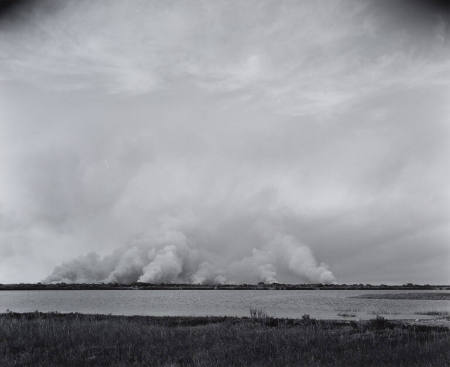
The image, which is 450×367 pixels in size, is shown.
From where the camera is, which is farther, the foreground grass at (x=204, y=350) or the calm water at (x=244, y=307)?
the calm water at (x=244, y=307)

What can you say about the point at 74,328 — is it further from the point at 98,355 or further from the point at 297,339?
the point at 297,339

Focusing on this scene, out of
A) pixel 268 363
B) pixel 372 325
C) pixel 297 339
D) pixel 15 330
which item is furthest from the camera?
pixel 372 325

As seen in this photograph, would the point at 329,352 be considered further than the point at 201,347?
No

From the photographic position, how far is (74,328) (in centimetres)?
2648

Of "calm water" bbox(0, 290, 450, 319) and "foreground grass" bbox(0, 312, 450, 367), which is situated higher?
"foreground grass" bbox(0, 312, 450, 367)

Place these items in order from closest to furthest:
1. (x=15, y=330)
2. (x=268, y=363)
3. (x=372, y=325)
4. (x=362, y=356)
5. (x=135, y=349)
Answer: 1. (x=268, y=363)
2. (x=362, y=356)
3. (x=135, y=349)
4. (x=15, y=330)
5. (x=372, y=325)

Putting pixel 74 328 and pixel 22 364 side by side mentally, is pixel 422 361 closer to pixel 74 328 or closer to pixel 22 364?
pixel 22 364

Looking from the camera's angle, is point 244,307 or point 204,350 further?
point 244,307

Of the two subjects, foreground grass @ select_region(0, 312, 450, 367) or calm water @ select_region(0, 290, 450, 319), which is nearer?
foreground grass @ select_region(0, 312, 450, 367)

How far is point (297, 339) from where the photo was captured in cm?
2191

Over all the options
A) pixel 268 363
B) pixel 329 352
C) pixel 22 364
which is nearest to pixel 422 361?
pixel 329 352

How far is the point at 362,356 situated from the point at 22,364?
13267 millimetres

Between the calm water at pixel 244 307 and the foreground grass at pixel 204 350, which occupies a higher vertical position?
the foreground grass at pixel 204 350

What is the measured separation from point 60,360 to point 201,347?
612cm
